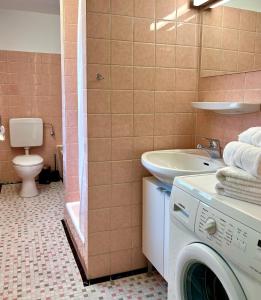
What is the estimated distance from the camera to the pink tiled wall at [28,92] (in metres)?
3.70

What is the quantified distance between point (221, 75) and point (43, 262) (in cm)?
175

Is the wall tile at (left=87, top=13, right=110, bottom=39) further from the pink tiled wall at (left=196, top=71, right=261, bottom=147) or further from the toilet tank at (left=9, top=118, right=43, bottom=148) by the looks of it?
the toilet tank at (left=9, top=118, right=43, bottom=148)

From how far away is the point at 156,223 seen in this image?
1710mm

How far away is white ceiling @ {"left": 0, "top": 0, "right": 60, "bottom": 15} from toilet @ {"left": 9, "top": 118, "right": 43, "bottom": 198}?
1363mm

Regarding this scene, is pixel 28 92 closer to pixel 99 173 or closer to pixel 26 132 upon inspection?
pixel 26 132

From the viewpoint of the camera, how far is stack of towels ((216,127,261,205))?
922 millimetres

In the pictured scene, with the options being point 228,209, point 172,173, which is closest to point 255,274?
point 228,209

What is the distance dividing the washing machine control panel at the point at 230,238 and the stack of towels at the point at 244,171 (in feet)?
0.32

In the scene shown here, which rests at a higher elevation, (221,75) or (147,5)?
(147,5)

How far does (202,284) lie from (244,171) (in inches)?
19.5

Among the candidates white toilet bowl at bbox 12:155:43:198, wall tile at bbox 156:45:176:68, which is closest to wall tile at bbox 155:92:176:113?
wall tile at bbox 156:45:176:68

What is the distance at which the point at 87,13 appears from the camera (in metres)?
1.63

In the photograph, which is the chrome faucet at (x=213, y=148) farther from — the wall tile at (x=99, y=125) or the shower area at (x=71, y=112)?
the shower area at (x=71, y=112)

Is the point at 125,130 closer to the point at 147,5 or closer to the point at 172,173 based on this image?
the point at 172,173
